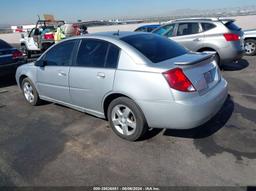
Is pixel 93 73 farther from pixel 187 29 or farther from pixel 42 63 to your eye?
pixel 187 29

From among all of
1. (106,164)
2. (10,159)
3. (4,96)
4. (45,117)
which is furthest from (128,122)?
(4,96)

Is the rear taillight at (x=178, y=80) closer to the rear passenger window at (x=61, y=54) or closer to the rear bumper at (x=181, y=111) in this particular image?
the rear bumper at (x=181, y=111)

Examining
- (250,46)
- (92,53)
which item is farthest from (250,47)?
(92,53)

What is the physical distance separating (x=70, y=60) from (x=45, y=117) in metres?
1.38

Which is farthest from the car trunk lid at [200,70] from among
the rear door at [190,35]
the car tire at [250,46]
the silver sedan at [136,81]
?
the car tire at [250,46]

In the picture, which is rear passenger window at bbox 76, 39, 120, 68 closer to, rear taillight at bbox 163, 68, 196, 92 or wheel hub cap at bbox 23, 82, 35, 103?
rear taillight at bbox 163, 68, 196, 92

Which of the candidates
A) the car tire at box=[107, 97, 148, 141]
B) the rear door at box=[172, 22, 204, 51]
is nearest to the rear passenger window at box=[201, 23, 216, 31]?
the rear door at box=[172, 22, 204, 51]

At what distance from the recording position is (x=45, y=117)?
498cm

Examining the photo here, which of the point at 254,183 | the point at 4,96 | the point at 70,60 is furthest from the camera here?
the point at 4,96

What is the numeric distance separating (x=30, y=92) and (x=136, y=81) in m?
3.28

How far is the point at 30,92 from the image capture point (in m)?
5.66

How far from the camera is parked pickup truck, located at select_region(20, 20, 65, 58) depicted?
13.7m

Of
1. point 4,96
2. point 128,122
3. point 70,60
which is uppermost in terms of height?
point 70,60

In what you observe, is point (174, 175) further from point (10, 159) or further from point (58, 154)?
point (10, 159)
